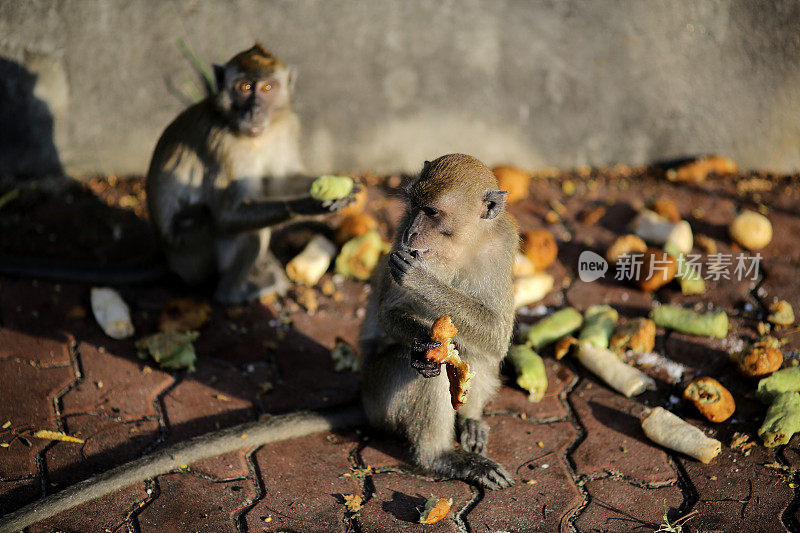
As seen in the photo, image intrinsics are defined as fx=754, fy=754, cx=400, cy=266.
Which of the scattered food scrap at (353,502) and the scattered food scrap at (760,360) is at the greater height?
the scattered food scrap at (760,360)

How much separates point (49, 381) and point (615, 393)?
3.00 meters

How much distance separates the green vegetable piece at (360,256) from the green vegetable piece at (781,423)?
2399mm

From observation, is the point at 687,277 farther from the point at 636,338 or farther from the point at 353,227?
the point at 353,227

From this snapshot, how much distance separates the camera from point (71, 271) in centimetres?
461

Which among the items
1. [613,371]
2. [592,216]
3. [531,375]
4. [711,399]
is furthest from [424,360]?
[592,216]

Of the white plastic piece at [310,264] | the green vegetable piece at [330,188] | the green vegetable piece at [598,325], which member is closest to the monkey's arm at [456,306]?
the green vegetable piece at [598,325]

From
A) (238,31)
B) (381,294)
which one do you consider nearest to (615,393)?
(381,294)

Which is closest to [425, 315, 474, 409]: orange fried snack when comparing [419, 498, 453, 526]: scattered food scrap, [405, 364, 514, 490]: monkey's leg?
[405, 364, 514, 490]: monkey's leg

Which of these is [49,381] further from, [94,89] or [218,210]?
[94,89]

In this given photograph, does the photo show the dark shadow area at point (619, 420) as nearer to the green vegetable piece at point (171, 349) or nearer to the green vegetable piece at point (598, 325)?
the green vegetable piece at point (598, 325)

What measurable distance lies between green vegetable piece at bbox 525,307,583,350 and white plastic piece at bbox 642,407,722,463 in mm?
759

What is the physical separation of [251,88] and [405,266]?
5.93 ft

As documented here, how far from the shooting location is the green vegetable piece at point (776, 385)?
3850 mm

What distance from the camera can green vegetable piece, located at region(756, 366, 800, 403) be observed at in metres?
3.85
